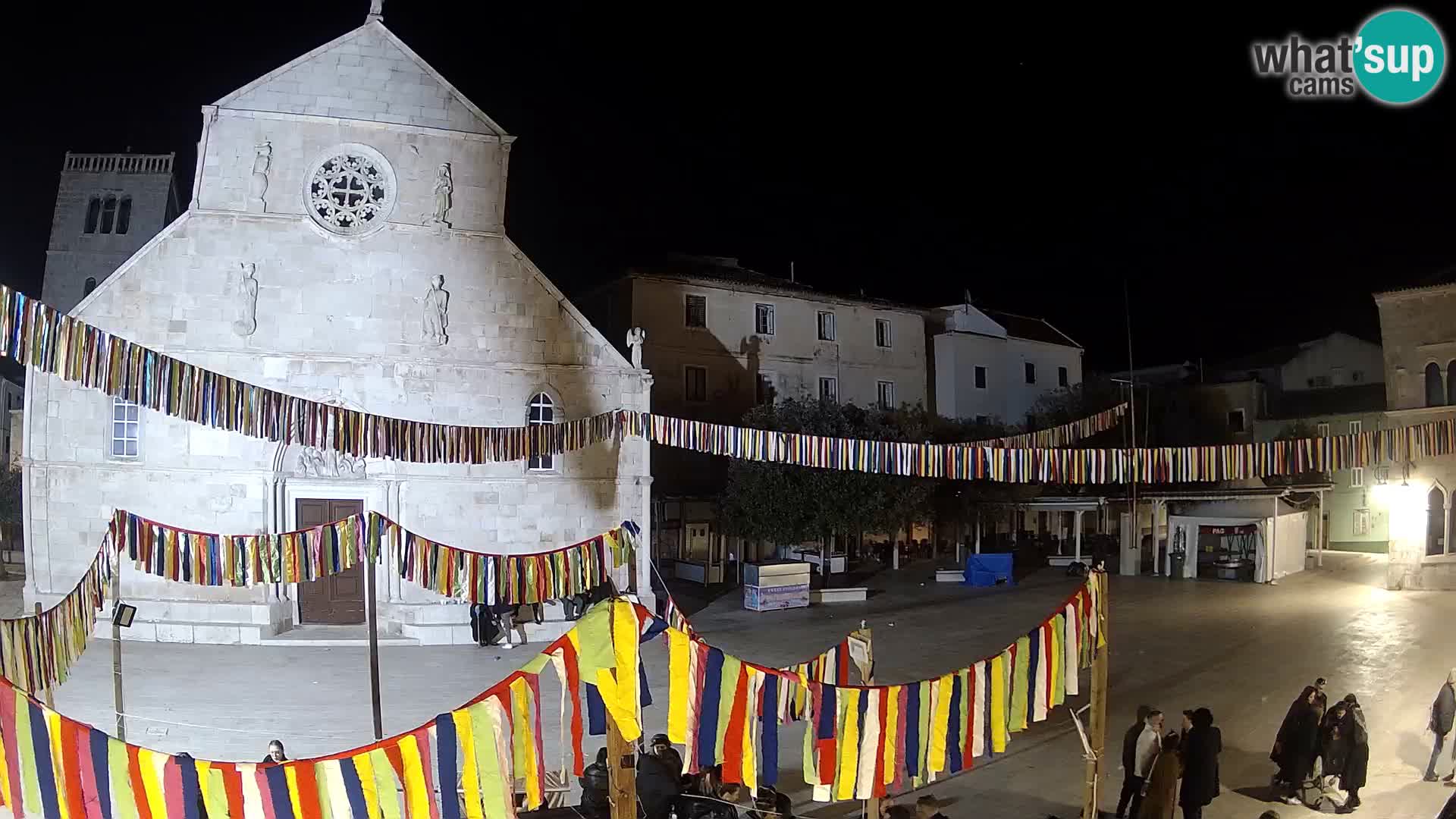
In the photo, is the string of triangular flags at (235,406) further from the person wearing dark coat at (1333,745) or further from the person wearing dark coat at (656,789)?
the person wearing dark coat at (1333,745)

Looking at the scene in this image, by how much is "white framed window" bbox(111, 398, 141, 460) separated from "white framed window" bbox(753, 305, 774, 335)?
22375mm

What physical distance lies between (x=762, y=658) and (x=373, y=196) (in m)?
14.5

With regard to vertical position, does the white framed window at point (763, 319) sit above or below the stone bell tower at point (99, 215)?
below

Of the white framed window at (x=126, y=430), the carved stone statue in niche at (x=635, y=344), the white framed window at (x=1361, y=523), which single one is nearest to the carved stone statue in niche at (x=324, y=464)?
the white framed window at (x=126, y=430)

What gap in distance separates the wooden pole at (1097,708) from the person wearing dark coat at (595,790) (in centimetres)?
496

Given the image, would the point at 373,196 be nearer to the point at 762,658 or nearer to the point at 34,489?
the point at 34,489

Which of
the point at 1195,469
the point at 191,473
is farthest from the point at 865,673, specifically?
the point at 191,473

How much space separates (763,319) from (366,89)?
1910 cm

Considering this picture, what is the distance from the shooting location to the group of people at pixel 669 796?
31.4ft

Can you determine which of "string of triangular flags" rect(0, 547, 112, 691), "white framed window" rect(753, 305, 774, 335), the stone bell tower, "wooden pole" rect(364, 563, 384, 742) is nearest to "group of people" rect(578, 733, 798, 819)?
"wooden pole" rect(364, 563, 384, 742)

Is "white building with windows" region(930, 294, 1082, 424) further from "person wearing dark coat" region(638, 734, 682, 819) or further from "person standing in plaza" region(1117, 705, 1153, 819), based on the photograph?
"person wearing dark coat" region(638, 734, 682, 819)

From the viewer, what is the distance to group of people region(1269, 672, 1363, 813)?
1131 centimetres

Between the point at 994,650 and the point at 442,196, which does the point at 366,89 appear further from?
the point at 994,650

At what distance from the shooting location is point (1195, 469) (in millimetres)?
19250
